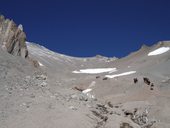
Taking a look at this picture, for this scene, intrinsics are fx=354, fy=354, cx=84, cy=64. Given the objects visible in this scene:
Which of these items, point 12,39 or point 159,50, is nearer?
point 12,39

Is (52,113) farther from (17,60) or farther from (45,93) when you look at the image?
(17,60)

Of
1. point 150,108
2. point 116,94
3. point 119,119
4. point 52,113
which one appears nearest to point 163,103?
point 150,108

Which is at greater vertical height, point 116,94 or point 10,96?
point 116,94

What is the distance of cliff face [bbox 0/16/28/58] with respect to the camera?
79.0ft

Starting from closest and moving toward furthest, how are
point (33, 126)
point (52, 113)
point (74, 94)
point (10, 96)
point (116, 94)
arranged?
point (33, 126) < point (52, 113) < point (10, 96) < point (74, 94) < point (116, 94)

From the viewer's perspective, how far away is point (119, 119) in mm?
18031

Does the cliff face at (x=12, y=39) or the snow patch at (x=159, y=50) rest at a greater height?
the snow patch at (x=159, y=50)

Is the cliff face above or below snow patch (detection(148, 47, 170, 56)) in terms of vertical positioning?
below

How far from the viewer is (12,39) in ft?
81.6

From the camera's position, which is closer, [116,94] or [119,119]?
[119,119]

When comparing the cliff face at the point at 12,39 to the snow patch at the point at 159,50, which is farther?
the snow patch at the point at 159,50

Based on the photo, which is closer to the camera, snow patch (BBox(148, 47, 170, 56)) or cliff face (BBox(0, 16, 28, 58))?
cliff face (BBox(0, 16, 28, 58))

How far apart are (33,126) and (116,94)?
78.4 feet

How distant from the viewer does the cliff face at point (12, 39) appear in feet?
79.0
